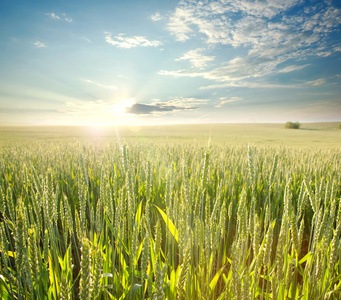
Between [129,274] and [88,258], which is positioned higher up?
[88,258]

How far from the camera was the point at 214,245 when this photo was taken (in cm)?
130

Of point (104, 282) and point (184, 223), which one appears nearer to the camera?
point (184, 223)

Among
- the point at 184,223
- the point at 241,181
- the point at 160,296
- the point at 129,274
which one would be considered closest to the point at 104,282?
the point at 129,274

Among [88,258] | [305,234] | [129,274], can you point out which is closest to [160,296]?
[88,258]

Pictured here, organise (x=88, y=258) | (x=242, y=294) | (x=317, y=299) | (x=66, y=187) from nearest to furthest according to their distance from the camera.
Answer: (x=88, y=258)
(x=242, y=294)
(x=317, y=299)
(x=66, y=187)

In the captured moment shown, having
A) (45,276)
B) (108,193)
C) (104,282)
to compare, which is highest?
(108,193)

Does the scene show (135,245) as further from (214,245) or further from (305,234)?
(305,234)

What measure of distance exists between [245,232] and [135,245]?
0.66 metres

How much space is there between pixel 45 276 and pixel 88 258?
1046mm

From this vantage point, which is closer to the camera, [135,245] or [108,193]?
[135,245]

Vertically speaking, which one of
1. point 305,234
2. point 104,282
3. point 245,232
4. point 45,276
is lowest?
point 305,234

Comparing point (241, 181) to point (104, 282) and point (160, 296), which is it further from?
point (160, 296)

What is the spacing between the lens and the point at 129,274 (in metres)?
1.45

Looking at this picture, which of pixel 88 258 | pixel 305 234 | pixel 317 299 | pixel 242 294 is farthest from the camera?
pixel 305 234
